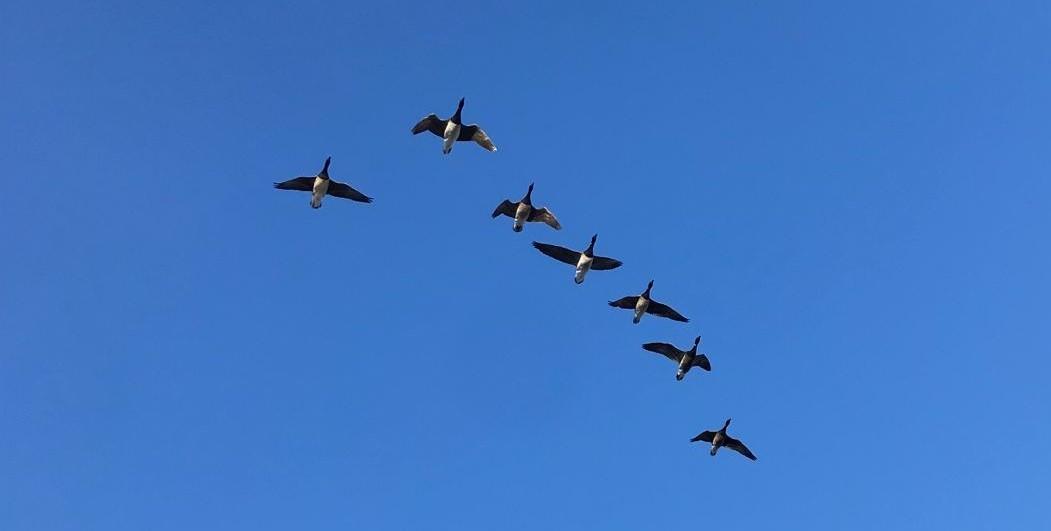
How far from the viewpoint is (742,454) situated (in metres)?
106

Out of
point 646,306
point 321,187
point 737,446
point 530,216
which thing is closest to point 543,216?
point 530,216

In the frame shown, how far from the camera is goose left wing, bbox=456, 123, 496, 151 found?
90375mm

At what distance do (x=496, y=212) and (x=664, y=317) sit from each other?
61.4 ft

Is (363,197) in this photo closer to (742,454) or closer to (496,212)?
(496,212)

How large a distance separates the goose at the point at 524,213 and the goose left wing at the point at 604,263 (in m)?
4.78

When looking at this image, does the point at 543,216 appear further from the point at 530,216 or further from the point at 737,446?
the point at 737,446

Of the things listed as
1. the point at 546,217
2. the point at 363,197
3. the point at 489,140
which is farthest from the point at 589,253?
the point at 363,197

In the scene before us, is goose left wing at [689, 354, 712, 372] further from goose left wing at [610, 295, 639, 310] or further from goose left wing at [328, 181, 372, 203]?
goose left wing at [328, 181, 372, 203]

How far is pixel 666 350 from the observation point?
100 m

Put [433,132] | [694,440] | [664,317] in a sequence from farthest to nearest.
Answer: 1. [694,440]
2. [664,317]
3. [433,132]

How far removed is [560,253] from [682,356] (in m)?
15.4

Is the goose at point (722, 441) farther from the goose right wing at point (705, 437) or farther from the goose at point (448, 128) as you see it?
the goose at point (448, 128)

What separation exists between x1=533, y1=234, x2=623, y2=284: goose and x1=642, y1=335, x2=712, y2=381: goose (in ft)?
33.3

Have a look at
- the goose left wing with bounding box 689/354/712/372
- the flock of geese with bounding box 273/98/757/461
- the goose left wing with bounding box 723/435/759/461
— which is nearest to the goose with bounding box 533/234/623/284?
the flock of geese with bounding box 273/98/757/461
